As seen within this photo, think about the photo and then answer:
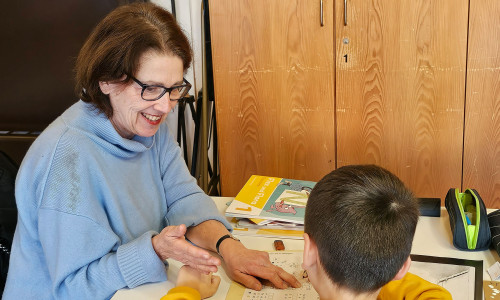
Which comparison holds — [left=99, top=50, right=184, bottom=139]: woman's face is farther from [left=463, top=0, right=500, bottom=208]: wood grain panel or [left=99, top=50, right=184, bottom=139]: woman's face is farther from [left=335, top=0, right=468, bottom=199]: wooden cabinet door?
[left=463, top=0, right=500, bottom=208]: wood grain panel

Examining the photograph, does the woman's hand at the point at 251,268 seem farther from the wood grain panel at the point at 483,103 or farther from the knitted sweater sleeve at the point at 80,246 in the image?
the wood grain panel at the point at 483,103

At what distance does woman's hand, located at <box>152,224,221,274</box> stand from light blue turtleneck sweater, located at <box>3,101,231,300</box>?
0.14 feet

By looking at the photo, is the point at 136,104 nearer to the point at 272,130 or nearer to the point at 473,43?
the point at 272,130

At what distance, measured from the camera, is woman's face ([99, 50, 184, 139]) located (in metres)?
1.36

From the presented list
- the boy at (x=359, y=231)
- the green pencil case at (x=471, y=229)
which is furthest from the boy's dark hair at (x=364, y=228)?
the green pencil case at (x=471, y=229)

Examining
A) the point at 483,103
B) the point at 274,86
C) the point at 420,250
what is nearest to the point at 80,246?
the point at 420,250

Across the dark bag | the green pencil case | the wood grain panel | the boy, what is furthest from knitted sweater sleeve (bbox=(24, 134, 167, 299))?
the wood grain panel

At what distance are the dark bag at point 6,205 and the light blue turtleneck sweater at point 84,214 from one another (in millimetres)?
237

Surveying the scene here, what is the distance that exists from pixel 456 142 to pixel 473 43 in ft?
1.47

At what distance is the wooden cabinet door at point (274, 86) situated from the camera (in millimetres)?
2545

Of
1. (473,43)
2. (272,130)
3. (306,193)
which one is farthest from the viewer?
(272,130)

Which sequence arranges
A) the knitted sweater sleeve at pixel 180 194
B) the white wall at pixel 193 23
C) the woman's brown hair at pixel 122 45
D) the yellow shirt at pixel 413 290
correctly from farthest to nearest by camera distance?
the white wall at pixel 193 23 → the knitted sweater sleeve at pixel 180 194 → the woman's brown hair at pixel 122 45 → the yellow shirt at pixel 413 290

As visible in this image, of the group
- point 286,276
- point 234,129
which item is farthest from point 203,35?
point 286,276

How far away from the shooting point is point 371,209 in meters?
0.97
